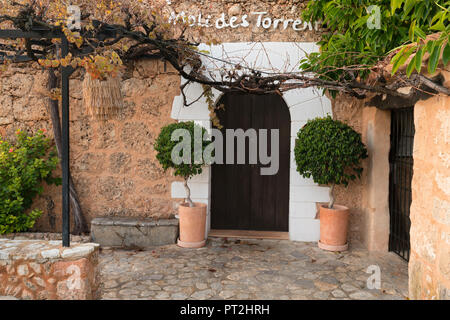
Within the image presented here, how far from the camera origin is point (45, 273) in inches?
122

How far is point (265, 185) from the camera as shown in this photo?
5906mm

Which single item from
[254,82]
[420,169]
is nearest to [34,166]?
[254,82]

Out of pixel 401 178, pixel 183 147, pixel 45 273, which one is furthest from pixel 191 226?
pixel 401 178

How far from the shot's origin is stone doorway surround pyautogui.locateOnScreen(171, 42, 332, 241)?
5270 mm

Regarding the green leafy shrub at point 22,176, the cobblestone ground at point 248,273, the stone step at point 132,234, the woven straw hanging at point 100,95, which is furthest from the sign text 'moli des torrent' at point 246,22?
the cobblestone ground at point 248,273

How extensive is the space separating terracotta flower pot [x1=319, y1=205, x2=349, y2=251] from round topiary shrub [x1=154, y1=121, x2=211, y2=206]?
170 centimetres

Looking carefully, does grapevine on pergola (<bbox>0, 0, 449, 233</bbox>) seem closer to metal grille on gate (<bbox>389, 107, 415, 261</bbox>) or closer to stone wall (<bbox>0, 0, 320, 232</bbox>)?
metal grille on gate (<bbox>389, 107, 415, 261</bbox>)

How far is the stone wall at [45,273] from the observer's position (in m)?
3.08

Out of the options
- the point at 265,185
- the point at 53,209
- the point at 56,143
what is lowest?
the point at 53,209

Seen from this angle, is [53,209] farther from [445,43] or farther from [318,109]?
[445,43]

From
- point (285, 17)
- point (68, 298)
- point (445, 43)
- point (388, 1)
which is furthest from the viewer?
point (285, 17)

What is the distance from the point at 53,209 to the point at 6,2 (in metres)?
3.16

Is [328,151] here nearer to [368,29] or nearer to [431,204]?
[368,29]

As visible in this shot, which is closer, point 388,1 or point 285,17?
point 388,1
